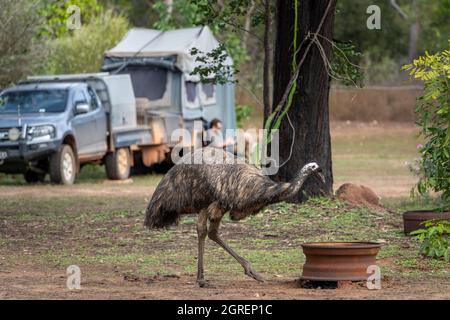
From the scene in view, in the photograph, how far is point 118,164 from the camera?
24297 mm

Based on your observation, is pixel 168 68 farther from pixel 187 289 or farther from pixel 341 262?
pixel 341 262

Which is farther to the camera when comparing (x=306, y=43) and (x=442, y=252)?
(x=306, y=43)

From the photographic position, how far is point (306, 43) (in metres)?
15.9

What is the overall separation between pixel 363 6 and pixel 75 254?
3222 cm

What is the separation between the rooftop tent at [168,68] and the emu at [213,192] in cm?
1536

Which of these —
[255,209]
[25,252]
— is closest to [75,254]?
[25,252]

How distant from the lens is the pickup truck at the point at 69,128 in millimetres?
21641

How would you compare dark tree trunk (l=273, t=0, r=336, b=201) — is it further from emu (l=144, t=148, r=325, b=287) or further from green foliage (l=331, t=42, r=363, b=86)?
emu (l=144, t=148, r=325, b=287)

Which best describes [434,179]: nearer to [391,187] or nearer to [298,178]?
[298,178]

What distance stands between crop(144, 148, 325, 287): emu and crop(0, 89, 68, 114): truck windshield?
1232 centimetres

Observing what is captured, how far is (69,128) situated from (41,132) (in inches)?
30.7

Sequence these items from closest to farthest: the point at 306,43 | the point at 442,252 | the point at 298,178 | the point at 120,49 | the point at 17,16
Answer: the point at 298,178 < the point at 442,252 < the point at 306,43 < the point at 17,16 < the point at 120,49

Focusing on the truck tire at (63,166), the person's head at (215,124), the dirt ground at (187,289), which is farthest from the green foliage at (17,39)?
the dirt ground at (187,289)

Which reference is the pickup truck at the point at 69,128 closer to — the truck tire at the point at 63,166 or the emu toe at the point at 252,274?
the truck tire at the point at 63,166
